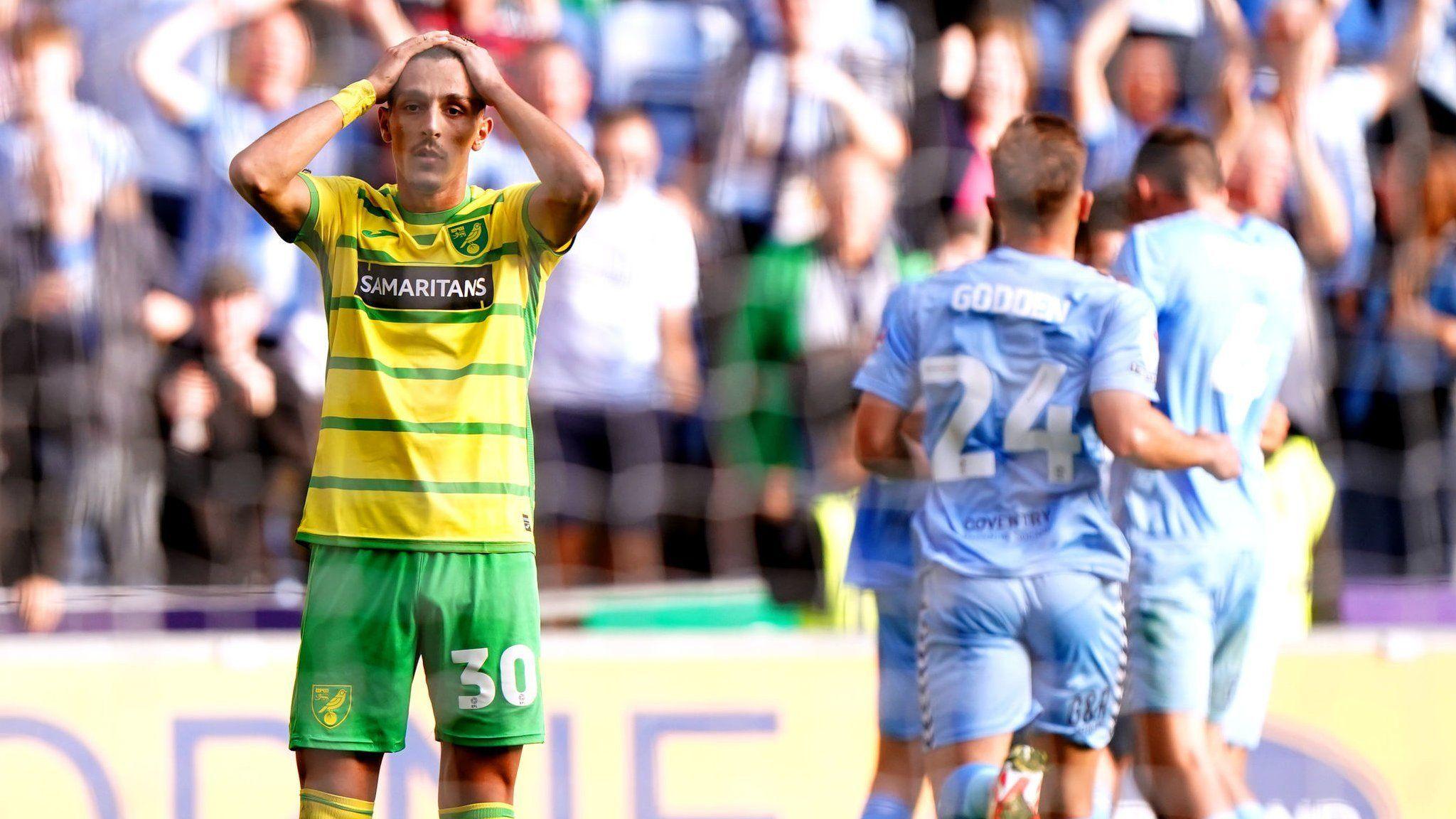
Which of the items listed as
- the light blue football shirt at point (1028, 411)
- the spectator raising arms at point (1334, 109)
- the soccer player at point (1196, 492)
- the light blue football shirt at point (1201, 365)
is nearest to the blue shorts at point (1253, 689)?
the soccer player at point (1196, 492)

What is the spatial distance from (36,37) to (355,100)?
2.01 metres

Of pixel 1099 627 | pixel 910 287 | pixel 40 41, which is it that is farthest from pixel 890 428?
pixel 40 41

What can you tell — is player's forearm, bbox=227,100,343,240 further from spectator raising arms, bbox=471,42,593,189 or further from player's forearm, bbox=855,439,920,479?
spectator raising arms, bbox=471,42,593,189

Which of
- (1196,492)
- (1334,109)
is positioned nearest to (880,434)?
(1196,492)

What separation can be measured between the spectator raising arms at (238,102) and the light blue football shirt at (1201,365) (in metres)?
1.92

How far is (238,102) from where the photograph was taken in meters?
4.09

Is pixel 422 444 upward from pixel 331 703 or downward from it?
upward

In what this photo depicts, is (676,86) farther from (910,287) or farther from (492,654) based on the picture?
(492,654)

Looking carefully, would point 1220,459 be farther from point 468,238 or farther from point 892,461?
point 468,238

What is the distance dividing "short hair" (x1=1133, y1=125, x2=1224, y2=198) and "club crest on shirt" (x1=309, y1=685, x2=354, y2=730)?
191cm

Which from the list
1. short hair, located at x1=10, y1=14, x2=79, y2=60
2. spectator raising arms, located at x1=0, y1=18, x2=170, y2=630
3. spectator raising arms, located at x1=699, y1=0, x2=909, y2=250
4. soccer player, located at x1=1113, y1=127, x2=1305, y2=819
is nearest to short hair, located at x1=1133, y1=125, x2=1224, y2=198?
soccer player, located at x1=1113, y1=127, x2=1305, y2=819

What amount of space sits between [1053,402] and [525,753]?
138 centimetres

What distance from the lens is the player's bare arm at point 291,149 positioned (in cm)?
230

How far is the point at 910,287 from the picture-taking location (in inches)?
117
